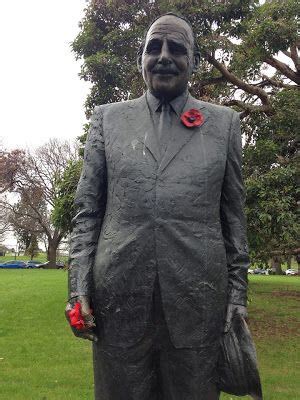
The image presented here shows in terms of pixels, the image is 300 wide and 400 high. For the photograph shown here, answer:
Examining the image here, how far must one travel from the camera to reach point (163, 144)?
246 cm

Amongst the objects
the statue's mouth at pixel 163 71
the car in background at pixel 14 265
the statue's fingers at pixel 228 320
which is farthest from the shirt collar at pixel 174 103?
the car in background at pixel 14 265

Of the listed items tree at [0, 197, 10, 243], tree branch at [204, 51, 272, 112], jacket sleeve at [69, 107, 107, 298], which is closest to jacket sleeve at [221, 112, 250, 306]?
jacket sleeve at [69, 107, 107, 298]

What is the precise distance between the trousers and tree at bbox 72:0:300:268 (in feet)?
20.1

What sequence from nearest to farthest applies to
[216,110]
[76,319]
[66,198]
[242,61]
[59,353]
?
[76,319], [216,110], [66,198], [59,353], [242,61]

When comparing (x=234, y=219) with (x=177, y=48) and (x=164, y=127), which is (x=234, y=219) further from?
(x=177, y=48)

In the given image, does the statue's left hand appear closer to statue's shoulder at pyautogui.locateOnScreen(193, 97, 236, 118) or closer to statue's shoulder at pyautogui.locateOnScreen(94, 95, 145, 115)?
statue's shoulder at pyautogui.locateOnScreen(193, 97, 236, 118)

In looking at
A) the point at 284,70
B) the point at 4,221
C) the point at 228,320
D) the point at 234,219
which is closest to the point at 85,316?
the point at 228,320

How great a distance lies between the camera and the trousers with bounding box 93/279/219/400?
2.34 m

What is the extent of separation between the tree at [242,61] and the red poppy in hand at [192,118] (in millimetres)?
5992

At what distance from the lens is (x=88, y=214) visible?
250cm

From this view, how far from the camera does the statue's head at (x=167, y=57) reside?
2.46 meters

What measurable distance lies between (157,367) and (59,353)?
7275 mm

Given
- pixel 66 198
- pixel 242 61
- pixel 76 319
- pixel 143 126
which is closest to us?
pixel 76 319

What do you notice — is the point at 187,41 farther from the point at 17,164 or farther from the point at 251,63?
the point at 17,164
